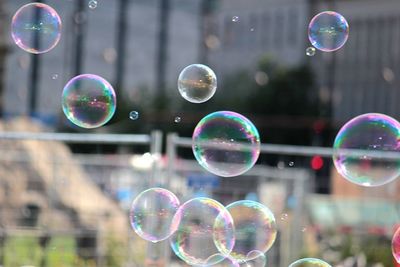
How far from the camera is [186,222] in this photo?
4207 mm

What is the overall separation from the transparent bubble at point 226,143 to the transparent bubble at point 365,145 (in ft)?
1.66

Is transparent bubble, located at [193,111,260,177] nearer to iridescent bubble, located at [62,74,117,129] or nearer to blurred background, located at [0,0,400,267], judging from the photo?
iridescent bubble, located at [62,74,117,129]

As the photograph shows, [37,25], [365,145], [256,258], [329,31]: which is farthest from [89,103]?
[365,145]

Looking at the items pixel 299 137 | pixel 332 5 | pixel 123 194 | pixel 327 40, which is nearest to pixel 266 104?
pixel 299 137

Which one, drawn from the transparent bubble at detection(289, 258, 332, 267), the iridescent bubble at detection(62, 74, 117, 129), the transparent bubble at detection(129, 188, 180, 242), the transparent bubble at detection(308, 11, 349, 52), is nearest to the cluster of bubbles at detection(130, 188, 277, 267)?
the transparent bubble at detection(129, 188, 180, 242)

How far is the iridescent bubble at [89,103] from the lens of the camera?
4.58m

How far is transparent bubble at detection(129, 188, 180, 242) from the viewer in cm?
433

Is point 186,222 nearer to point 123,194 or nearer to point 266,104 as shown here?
point 123,194

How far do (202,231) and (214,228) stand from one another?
0.28ft

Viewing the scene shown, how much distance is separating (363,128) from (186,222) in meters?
1.11

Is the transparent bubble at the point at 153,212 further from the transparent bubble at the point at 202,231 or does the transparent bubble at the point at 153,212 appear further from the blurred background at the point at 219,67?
the blurred background at the point at 219,67

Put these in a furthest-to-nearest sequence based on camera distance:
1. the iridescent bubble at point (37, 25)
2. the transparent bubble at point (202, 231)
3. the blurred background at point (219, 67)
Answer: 1. the blurred background at point (219, 67)
2. the iridescent bubble at point (37, 25)
3. the transparent bubble at point (202, 231)

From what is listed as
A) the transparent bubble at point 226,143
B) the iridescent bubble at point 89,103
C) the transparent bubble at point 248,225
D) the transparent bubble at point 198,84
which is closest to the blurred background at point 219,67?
the iridescent bubble at point 89,103

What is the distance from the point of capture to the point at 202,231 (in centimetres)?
418
